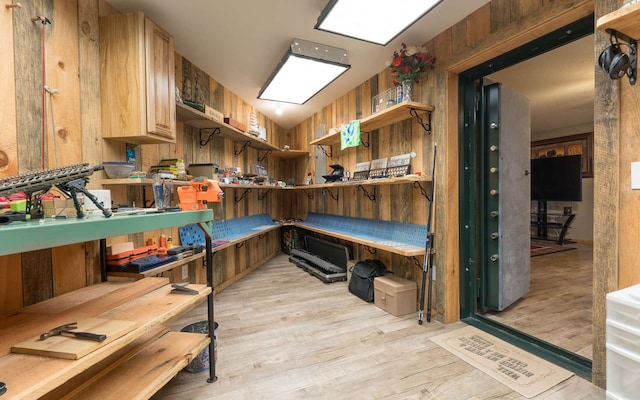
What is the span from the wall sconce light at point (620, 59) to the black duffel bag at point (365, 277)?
2.44m

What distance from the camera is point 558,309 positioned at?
2.78m

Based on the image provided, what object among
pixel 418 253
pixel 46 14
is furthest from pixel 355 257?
pixel 46 14

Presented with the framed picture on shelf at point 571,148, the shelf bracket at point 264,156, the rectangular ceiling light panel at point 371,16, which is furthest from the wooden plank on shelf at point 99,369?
the framed picture on shelf at point 571,148

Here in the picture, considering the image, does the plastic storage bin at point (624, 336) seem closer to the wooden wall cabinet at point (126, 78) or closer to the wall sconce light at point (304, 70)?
the wall sconce light at point (304, 70)

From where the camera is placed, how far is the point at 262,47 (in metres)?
2.76

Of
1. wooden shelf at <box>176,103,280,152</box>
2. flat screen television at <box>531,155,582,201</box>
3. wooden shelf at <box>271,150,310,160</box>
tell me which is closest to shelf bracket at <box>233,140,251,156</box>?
wooden shelf at <box>176,103,280,152</box>

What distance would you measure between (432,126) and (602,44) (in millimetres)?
1235

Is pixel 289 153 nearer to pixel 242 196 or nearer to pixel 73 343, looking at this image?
pixel 242 196

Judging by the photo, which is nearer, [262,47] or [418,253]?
[418,253]

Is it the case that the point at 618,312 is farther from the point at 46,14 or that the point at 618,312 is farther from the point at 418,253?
the point at 46,14

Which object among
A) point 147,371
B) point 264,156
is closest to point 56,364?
point 147,371

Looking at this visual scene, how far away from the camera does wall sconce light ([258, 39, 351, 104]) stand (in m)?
2.64

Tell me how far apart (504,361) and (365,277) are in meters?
1.45

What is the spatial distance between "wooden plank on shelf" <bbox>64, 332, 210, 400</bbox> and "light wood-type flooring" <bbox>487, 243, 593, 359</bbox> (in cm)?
267
